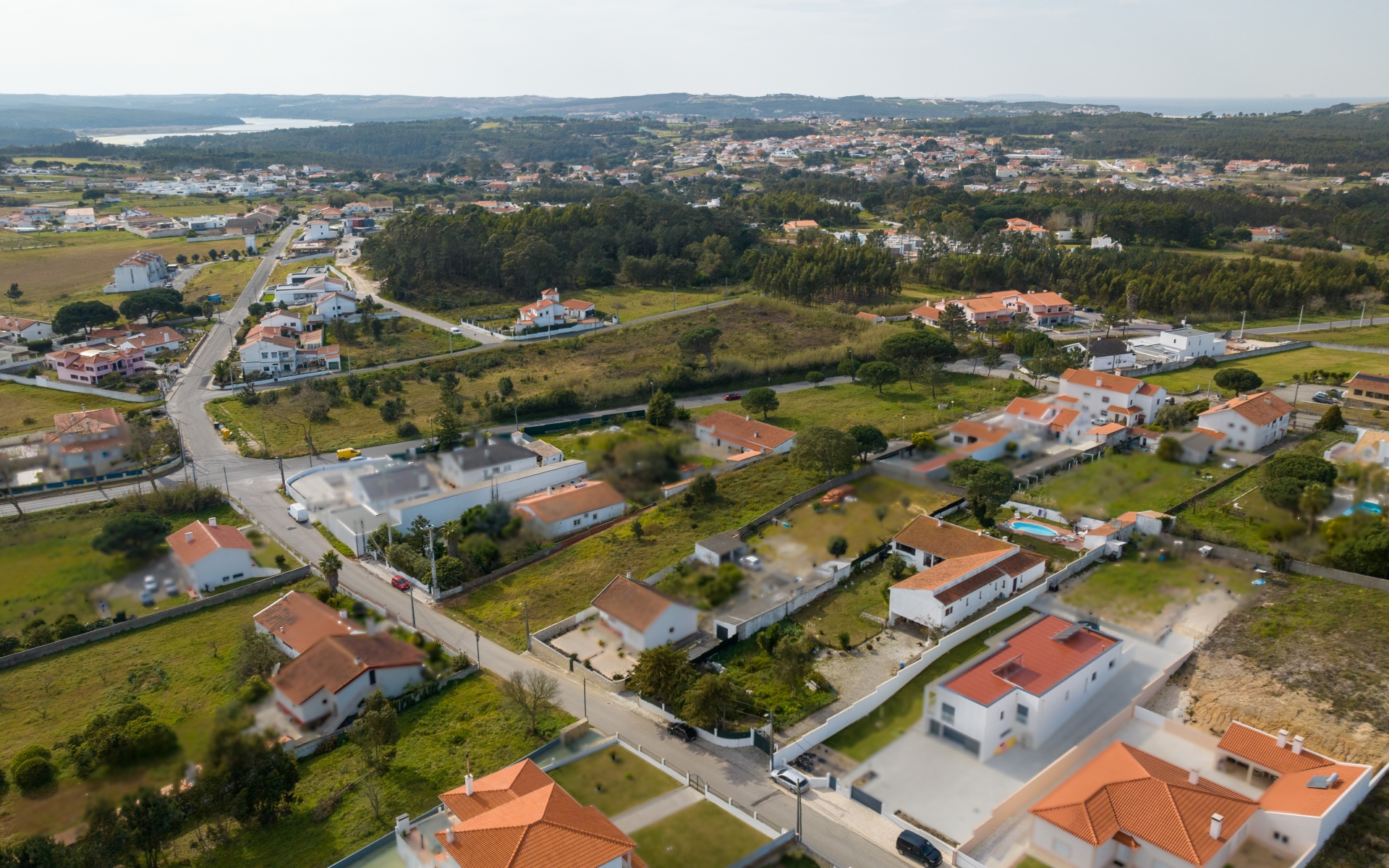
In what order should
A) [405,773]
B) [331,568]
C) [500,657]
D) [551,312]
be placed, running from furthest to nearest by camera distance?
1. [551,312]
2. [331,568]
3. [500,657]
4. [405,773]

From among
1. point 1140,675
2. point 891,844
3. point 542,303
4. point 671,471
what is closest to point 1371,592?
point 1140,675

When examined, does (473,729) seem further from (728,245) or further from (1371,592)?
(728,245)

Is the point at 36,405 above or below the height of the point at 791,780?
above

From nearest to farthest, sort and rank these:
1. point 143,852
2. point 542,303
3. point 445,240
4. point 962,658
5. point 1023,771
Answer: point 143,852, point 1023,771, point 962,658, point 542,303, point 445,240

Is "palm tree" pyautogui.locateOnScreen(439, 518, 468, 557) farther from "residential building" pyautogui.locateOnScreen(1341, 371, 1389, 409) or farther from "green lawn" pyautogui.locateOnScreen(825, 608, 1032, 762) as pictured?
"residential building" pyautogui.locateOnScreen(1341, 371, 1389, 409)

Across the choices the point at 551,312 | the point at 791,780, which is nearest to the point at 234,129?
the point at 551,312

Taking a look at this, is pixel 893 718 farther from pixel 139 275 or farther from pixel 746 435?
pixel 139 275

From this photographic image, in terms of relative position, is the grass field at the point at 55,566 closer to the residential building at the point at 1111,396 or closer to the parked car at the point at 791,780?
the parked car at the point at 791,780
